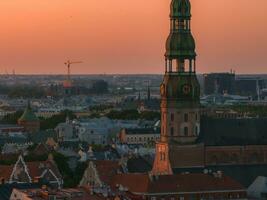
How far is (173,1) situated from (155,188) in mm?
17117

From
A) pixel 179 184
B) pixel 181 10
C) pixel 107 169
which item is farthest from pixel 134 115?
pixel 179 184

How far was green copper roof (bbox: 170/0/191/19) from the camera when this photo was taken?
8844 centimetres

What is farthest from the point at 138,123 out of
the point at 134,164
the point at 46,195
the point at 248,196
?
the point at 46,195

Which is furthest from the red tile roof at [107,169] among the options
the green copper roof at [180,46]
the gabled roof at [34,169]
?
the green copper roof at [180,46]

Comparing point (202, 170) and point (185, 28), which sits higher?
point (185, 28)

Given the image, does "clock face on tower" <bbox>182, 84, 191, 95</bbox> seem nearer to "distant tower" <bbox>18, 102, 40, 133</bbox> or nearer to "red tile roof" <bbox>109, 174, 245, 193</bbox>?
"red tile roof" <bbox>109, 174, 245, 193</bbox>

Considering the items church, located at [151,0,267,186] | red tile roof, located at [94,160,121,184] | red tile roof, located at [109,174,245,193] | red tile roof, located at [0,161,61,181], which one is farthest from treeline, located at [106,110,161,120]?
red tile roof, located at [109,174,245,193]

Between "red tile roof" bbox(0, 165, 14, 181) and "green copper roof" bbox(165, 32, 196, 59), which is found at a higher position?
"green copper roof" bbox(165, 32, 196, 59)

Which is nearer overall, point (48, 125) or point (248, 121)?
point (248, 121)

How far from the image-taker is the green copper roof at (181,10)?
88438mm

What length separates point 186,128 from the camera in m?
87.5

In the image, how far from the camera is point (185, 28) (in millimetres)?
88500

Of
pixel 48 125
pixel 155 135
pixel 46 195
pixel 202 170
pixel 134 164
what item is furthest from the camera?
pixel 48 125

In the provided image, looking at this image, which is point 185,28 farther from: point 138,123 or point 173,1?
point 138,123
